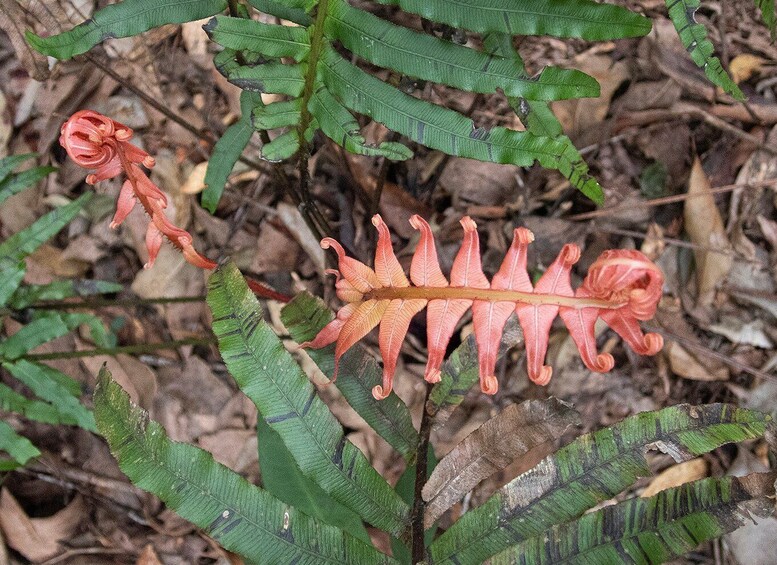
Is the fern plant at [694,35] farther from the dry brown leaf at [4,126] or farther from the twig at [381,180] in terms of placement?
the dry brown leaf at [4,126]

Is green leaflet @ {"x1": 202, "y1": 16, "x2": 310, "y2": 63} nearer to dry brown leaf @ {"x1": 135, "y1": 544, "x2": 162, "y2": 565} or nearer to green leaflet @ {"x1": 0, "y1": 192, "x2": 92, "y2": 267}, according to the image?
green leaflet @ {"x1": 0, "y1": 192, "x2": 92, "y2": 267}

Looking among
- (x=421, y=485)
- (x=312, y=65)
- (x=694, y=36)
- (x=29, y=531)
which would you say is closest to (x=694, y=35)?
(x=694, y=36)

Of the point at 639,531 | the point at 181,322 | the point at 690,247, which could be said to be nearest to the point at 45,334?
the point at 181,322

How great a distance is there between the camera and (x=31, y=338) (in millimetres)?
1601

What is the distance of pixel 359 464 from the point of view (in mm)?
1071

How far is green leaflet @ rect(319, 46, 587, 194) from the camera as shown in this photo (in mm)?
1080

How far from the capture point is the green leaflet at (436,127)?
3.54 feet

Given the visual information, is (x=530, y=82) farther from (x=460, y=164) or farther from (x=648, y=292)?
(x=460, y=164)

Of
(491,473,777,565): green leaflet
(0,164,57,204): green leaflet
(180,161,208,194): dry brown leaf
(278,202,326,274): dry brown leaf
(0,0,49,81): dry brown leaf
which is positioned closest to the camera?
(491,473,777,565): green leaflet

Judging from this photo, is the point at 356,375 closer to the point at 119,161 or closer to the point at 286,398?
the point at 286,398

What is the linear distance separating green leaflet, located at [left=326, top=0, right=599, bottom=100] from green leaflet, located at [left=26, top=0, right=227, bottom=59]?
267 mm

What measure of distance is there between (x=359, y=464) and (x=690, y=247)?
1.16m

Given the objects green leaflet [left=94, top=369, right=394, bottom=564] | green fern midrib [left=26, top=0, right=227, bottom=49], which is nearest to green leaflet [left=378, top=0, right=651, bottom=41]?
green fern midrib [left=26, top=0, right=227, bottom=49]

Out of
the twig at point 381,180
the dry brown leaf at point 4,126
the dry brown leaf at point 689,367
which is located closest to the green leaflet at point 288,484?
the twig at point 381,180
